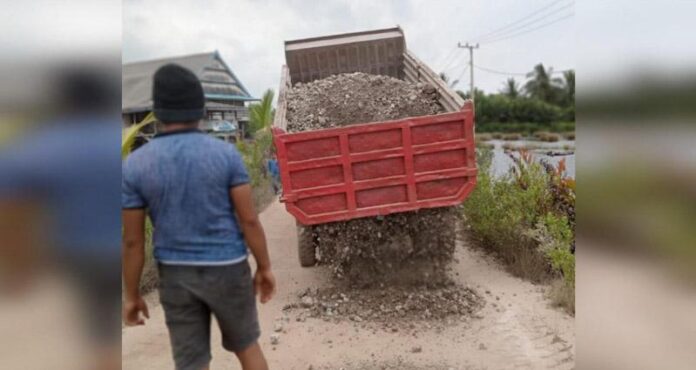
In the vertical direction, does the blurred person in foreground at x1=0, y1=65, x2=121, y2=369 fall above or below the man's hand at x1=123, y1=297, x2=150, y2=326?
above

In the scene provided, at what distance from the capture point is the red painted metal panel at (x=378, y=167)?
138 inches

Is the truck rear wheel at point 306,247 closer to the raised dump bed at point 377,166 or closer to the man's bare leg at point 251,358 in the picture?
the raised dump bed at point 377,166

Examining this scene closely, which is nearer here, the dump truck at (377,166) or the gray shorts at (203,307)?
the gray shorts at (203,307)

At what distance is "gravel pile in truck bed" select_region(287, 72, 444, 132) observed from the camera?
4.48m

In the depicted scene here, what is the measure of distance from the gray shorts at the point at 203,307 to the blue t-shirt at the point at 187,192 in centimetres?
6

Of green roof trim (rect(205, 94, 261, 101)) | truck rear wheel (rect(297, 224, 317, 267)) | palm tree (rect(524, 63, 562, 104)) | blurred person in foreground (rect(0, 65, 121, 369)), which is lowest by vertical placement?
truck rear wheel (rect(297, 224, 317, 267))

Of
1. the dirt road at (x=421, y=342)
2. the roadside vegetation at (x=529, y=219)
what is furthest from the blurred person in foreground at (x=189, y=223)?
the roadside vegetation at (x=529, y=219)

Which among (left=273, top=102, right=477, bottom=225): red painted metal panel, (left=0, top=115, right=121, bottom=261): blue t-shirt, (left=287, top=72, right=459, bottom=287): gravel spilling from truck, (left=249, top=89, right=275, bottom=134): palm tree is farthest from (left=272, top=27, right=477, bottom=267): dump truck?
(left=249, top=89, right=275, bottom=134): palm tree

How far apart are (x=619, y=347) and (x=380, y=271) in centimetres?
252

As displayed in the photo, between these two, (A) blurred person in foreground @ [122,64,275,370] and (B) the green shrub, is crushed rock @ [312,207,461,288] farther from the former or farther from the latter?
(A) blurred person in foreground @ [122,64,275,370]

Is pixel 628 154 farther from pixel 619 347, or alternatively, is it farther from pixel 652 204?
pixel 619 347

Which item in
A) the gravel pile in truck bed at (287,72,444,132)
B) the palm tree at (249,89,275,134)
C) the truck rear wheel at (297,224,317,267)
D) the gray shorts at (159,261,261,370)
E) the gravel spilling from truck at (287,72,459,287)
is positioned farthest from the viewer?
the palm tree at (249,89,275,134)

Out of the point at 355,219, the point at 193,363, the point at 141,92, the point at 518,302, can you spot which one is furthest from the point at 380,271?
the point at 141,92

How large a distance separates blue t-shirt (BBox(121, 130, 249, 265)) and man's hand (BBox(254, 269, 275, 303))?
0.18 metres
